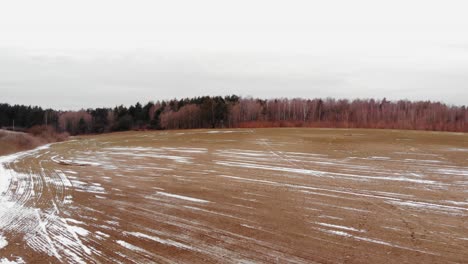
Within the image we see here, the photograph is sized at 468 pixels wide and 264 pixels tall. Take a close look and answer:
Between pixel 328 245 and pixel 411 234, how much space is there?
271 cm

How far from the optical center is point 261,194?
15234mm

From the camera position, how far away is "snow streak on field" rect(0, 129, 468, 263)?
835cm

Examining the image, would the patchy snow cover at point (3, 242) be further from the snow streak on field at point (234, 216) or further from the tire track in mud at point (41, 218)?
the tire track in mud at point (41, 218)

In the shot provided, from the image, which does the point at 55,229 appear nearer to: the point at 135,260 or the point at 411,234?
the point at 135,260

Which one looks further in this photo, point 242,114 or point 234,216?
point 242,114

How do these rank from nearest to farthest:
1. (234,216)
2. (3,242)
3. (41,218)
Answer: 1. (3,242)
2. (41,218)
3. (234,216)

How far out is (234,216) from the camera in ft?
38.0

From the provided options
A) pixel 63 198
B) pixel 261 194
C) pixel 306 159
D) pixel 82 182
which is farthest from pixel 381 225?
pixel 306 159

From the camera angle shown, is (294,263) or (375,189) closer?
(294,263)

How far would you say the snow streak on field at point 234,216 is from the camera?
8.35 m

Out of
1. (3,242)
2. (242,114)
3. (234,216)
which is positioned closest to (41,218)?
(3,242)

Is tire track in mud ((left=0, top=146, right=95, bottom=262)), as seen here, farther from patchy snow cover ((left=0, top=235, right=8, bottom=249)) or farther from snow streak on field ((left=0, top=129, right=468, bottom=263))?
patchy snow cover ((left=0, top=235, right=8, bottom=249))

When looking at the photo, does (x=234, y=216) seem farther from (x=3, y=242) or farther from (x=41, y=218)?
(x=3, y=242)

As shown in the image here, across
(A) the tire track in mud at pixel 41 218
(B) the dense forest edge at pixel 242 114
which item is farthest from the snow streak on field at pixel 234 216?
(B) the dense forest edge at pixel 242 114
